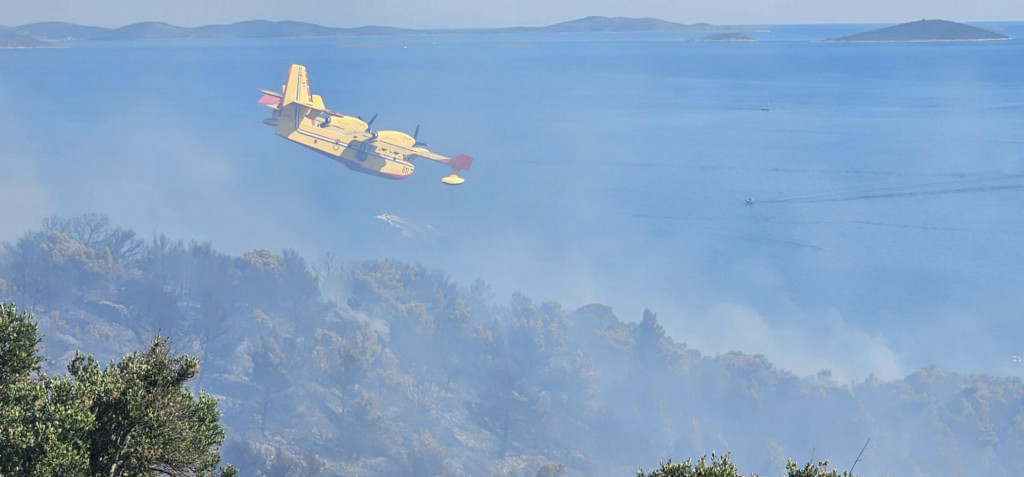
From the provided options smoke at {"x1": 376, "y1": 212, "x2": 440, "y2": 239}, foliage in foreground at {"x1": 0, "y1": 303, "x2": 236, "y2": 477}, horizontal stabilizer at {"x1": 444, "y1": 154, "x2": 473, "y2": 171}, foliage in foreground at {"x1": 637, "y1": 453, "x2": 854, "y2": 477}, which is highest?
horizontal stabilizer at {"x1": 444, "y1": 154, "x2": 473, "y2": 171}

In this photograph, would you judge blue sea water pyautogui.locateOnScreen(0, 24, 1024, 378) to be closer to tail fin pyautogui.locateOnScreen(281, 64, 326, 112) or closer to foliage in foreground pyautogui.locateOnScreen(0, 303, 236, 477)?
tail fin pyautogui.locateOnScreen(281, 64, 326, 112)

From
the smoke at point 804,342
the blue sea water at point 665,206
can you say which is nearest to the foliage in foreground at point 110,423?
the smoke at point 804,342

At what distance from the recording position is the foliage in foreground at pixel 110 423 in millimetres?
14531

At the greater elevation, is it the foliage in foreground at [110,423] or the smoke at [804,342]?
the foliage in foreground at [110,423]

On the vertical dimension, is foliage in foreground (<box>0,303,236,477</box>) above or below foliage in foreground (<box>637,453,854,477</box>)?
below

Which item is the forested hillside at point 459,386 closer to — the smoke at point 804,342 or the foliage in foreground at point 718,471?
the smoke at point 804,342

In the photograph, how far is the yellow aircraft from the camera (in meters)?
82.8

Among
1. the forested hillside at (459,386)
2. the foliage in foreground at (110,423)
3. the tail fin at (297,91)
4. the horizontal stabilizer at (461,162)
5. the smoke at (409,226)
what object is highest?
the tail fin at (297,91)

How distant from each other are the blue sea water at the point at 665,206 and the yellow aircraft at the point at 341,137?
35843 mm

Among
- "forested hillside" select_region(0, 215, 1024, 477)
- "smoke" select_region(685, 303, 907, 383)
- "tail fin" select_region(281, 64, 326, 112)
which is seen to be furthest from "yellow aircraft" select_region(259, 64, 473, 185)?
"smoke" select_region(685, 303, 907, 383)

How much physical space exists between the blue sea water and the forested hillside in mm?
21262

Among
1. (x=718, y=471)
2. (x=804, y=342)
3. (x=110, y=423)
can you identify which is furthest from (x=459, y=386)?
(x=718, y=471)

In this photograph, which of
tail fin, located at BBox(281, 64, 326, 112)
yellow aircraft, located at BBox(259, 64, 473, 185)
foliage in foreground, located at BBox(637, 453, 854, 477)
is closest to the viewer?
foliage in foreground, located at BBox(637, 453, 854, 477)

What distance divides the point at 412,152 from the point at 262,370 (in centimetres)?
2282
